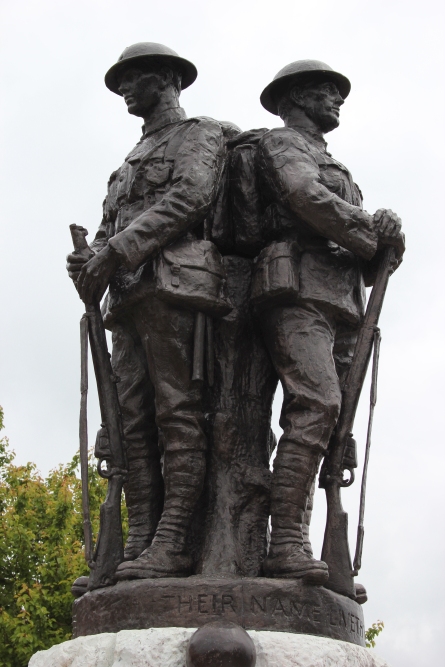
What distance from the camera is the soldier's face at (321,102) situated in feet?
22.1

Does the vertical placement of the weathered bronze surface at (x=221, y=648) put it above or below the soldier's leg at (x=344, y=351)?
below

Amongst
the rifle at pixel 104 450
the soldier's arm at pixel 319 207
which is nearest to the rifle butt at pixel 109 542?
the rifle at pixel 104 450

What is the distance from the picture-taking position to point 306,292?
6.08m

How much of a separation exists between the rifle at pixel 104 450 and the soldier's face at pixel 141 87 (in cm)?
97

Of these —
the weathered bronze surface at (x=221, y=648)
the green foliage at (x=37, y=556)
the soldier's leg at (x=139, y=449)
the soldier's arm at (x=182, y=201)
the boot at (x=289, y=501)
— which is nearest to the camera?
the weathered bronze surface at (x=221, y=648)

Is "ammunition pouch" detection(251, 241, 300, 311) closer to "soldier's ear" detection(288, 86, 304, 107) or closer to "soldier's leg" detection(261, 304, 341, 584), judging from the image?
"soldier's leg" detection(261, 304, 341, 584)

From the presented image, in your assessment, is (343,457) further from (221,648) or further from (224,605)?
(221,648)

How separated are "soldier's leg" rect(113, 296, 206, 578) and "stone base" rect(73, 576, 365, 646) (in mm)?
264

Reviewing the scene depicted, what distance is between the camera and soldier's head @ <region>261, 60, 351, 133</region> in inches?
264

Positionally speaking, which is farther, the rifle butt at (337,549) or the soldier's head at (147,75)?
the soldier's head at (147,75)

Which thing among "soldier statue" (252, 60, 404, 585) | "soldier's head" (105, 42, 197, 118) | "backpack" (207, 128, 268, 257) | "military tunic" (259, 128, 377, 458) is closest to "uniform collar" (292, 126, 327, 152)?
"soldier statue" (252, 60, 404, 585)

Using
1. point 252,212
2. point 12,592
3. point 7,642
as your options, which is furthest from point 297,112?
point 12,592

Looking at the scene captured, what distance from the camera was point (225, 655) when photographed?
16.0ft

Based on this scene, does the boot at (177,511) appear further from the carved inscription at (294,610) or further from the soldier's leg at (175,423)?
the carved inscription at (294,610)
